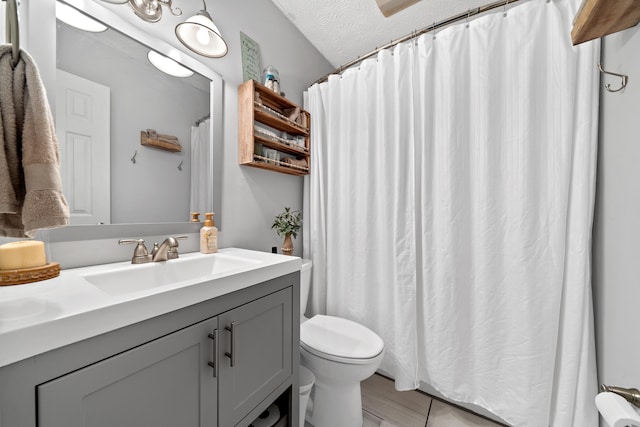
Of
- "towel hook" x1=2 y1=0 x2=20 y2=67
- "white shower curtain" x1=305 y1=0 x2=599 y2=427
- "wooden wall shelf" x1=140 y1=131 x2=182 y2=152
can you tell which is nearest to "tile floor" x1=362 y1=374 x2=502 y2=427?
"white shower curtain" x1=305 y1=0 x2=599 y2=427

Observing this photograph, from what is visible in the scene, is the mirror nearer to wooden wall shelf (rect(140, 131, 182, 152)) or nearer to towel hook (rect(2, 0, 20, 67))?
wooden wall shelf (rect(140, 131, 182, 152))

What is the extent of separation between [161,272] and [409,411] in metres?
1.51

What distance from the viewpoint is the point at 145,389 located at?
56cm

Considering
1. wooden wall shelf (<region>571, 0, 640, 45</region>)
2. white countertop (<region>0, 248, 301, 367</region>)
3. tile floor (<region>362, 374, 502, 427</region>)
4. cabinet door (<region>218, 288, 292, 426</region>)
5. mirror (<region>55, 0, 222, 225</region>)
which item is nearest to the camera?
white countertop (<region>0, 248, 301, 367</region>)

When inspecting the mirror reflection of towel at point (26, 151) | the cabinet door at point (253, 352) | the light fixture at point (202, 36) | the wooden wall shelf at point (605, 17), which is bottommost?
the cabinet door at point (253, 352)

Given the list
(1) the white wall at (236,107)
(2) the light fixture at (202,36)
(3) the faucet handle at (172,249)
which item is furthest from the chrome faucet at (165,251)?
(2) the light fixture at (202,36)

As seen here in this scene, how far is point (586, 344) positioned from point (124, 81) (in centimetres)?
213

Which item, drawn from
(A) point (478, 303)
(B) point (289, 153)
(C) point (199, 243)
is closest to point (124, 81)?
(C) point (199, 243)

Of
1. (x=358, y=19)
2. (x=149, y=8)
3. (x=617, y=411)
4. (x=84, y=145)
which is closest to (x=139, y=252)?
(x=84, y=145)

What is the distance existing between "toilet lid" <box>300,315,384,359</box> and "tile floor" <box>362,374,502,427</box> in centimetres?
47

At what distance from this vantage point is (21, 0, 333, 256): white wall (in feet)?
4.28

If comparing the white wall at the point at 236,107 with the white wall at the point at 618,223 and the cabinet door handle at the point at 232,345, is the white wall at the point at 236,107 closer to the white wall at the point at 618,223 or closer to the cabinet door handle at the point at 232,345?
the cabinet door handle at the point at 232,345

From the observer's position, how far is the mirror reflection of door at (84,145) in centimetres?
81

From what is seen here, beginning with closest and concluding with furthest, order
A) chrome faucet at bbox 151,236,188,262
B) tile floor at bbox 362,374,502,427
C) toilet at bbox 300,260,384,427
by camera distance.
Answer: chrome faucet at bbox 151,236,188,262, toilet at bbox 300,260,384,427, tile floor at bbox 362,374,502,427
